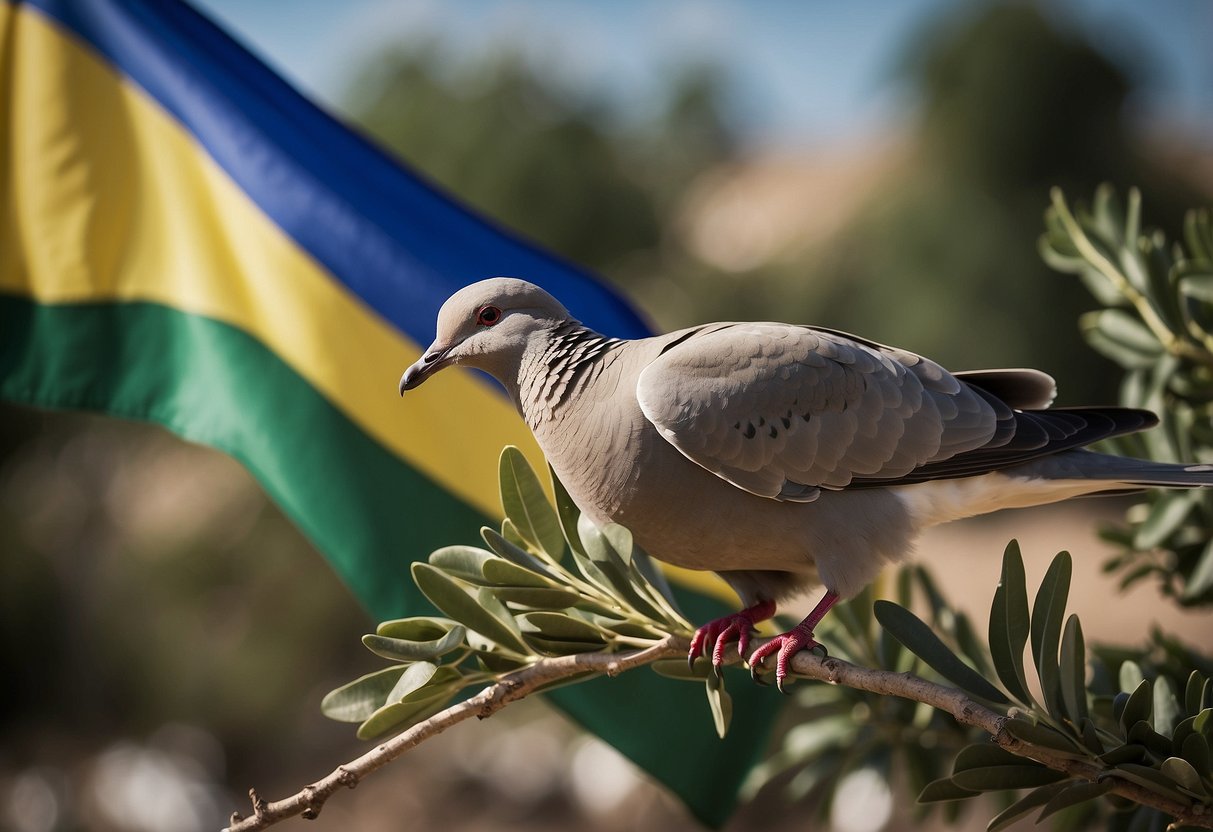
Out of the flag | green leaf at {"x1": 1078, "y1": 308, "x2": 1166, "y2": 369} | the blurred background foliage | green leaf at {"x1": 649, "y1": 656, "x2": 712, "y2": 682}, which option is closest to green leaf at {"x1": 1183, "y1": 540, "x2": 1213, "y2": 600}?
green leaf at {"x1": 1078, "y1": 308, "x2": 1166, "y2": 369}

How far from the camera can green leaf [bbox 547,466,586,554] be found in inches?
89.0

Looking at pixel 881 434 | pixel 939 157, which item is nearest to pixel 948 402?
pixel 881 434

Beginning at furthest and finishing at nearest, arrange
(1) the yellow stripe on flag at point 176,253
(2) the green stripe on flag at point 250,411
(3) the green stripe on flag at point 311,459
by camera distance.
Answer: (1) the yellow stripe on flag at point 176,253 → (2) the green stripe on flag at point 250,411 → (3) the green stripe on flag at point 311,459

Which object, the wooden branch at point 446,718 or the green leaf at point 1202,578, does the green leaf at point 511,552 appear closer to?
the wooden branch at point 446,718

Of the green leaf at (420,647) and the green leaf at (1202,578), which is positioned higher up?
the green leaf at (1202,578)

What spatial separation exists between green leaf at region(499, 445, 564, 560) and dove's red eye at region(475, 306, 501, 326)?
1.12 feet

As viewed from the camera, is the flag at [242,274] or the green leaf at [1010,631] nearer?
the green leaf at [1010,631]

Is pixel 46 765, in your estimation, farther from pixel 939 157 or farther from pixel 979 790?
pixel 939 157

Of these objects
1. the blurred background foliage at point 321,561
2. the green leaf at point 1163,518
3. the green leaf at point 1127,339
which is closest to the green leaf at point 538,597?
the green leaf at point 1163,518

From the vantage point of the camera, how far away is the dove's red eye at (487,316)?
2.34m

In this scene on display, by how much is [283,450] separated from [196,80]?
124cm

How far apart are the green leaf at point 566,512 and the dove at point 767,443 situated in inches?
1.7

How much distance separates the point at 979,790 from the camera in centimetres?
188

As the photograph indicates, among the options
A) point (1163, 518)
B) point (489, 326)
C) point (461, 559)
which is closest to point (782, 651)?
point (461, 559)
